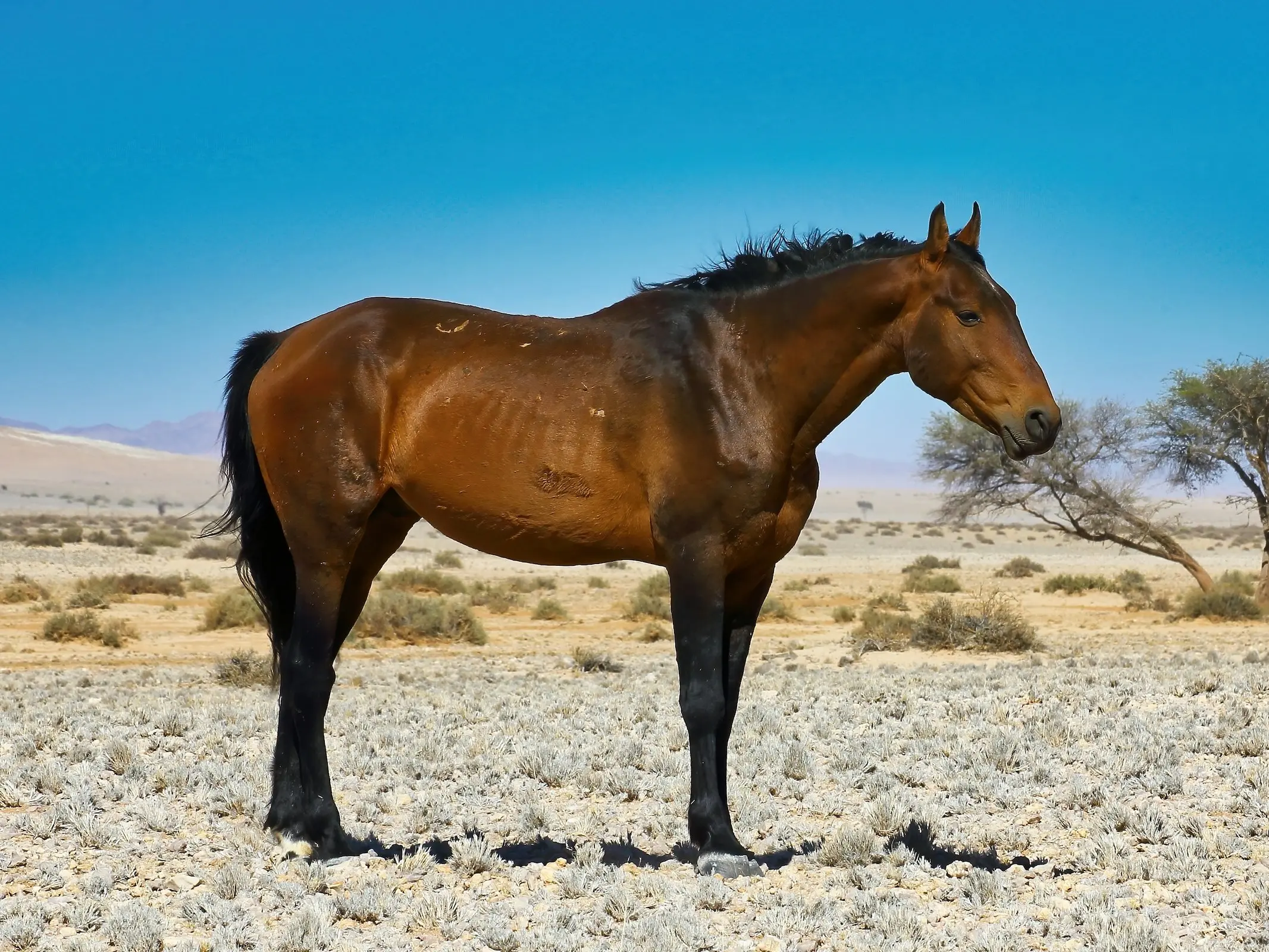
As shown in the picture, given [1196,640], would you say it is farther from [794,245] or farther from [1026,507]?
[794,245]

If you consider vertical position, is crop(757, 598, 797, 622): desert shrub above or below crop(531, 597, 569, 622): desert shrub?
above

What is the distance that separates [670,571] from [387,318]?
2105 millimetres

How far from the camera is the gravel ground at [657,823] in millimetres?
4949

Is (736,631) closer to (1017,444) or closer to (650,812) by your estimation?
(1017,444)

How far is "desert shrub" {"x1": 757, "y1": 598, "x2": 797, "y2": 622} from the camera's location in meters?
27.4

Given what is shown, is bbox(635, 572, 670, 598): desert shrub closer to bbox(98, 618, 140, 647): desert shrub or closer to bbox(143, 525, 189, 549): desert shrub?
bbox(98, 618, 140, 647): desert shrub

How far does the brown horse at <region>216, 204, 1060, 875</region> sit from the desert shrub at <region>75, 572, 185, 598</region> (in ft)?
87.1

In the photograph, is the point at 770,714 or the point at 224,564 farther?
the point at 224,564

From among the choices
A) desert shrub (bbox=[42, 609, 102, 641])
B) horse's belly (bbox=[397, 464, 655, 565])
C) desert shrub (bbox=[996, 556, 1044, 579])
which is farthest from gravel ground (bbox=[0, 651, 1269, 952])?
desert shrub (bbox=[996, 556, 1044, 579])

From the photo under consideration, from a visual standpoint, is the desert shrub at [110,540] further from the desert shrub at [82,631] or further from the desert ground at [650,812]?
the desert ground at [650,812]

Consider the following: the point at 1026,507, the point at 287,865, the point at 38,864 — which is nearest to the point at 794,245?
the point at 287,865

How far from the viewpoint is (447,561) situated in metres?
46.2

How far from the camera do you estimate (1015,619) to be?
2036cm

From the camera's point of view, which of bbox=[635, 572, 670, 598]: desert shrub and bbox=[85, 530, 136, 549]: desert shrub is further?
bbox=[85, 530, 136, 549]: desert shrub
